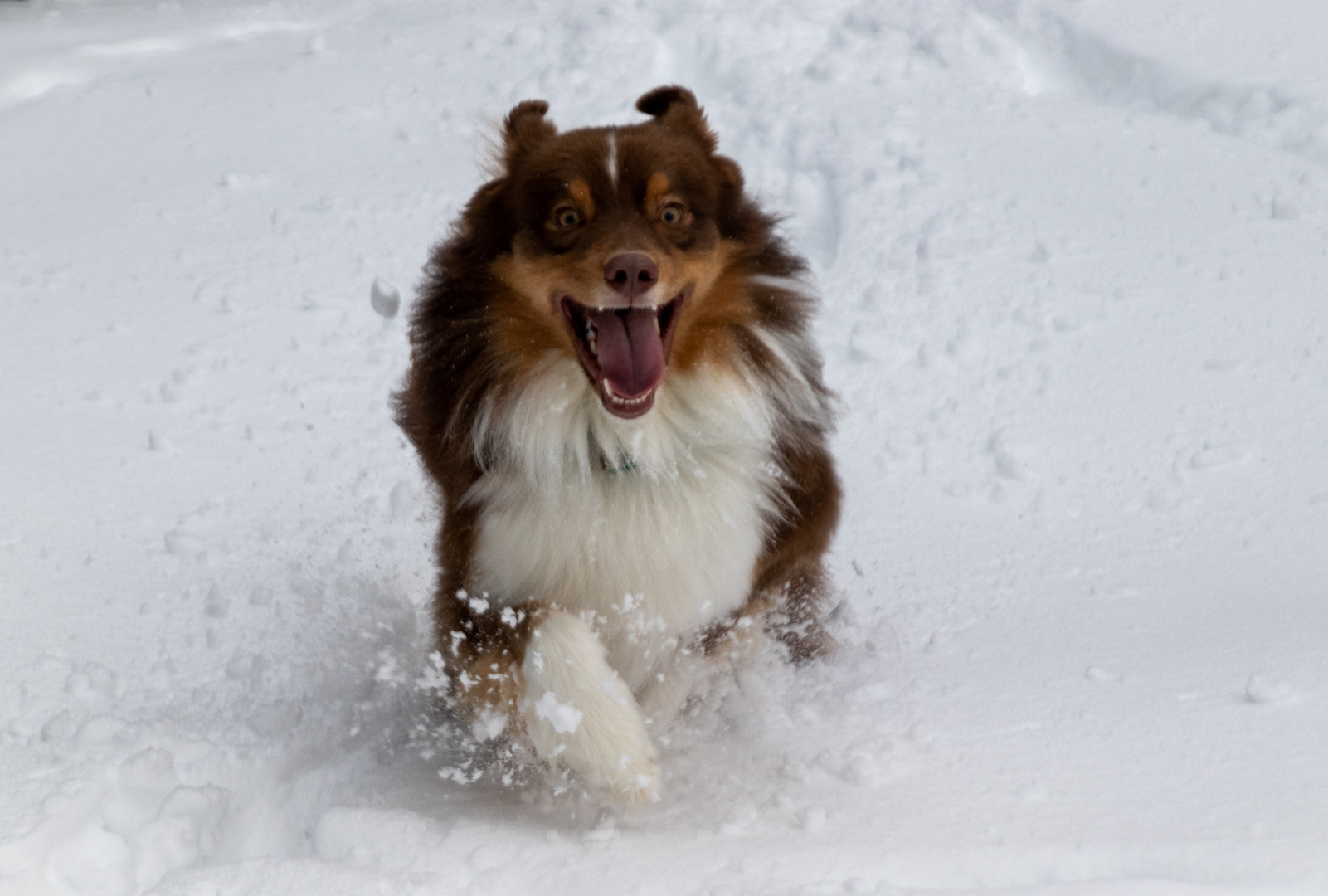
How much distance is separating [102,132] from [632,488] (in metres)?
5.23

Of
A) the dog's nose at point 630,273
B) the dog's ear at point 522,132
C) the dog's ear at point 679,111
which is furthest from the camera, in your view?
the dog's ear at point 679,111

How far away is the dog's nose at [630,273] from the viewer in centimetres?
295

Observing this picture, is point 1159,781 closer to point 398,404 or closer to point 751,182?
point 398,404

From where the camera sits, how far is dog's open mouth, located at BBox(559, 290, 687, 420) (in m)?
3.08

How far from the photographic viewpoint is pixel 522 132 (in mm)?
3516

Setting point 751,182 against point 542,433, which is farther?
point 751,182

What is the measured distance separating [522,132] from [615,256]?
0.73m

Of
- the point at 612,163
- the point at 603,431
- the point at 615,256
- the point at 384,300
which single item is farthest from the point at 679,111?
the point at 384,300

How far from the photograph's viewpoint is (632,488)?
128 inches

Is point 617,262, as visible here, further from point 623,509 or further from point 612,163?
point 623,509

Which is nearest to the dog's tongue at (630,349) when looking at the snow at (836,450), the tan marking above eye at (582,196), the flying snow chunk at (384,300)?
the tan marking above eye at (582,196)

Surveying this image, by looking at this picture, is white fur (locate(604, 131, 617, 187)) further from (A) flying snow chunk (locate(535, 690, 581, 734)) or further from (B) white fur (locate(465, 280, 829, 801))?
(A) flying snow chunk (locate(535, 690, 581, 734))

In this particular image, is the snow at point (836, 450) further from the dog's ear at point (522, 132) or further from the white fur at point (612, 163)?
the white fur at point (612, 163)

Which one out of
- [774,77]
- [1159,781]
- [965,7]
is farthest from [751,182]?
[1159,781]
